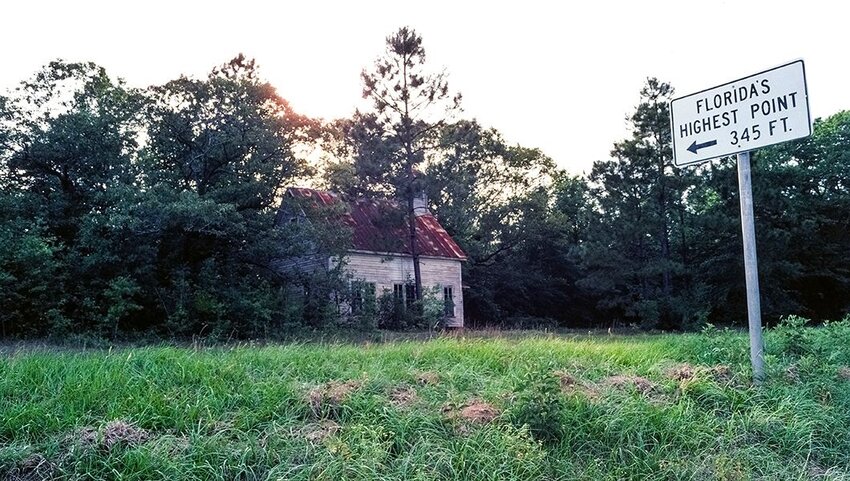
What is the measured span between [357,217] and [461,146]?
19.6ft

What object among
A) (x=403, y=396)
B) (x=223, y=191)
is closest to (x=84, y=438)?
(x=403, y=396)

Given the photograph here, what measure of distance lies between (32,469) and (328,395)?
6.44 feet

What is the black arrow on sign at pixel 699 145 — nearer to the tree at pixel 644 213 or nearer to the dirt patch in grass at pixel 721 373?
the dirt patch in grass at pixel 721 373

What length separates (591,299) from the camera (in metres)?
37.2

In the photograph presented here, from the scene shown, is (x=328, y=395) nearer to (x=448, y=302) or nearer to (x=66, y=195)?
(x=66, y=195)

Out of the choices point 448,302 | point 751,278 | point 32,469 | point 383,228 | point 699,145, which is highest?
point 383,228

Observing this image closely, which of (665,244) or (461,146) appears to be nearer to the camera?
(461,146)

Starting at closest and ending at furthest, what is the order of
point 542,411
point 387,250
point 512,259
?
1. point 542,411
2. point 387,250
3. point 512,259

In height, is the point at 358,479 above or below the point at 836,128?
below

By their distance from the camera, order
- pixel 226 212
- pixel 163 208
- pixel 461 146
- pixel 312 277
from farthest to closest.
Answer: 1. pixel 461 146
2. pixel 312 277
3. pixel 226 212
4. pixel 163 208

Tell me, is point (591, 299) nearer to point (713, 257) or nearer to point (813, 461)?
point (713, 257)

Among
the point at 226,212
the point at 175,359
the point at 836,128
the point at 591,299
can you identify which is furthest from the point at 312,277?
the point at 836,128

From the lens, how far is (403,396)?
5199 millimetres

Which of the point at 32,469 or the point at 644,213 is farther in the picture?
the point at 644,213
